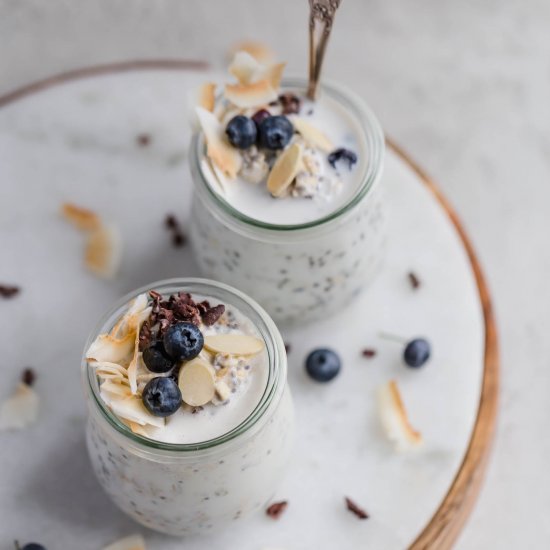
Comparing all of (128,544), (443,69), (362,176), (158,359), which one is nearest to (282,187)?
(362,176)

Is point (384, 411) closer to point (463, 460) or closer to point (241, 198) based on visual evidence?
point (463, 460)

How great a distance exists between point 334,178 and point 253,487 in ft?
1.57

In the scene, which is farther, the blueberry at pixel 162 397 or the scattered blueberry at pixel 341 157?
the scattered blueberry at pixel 341 157

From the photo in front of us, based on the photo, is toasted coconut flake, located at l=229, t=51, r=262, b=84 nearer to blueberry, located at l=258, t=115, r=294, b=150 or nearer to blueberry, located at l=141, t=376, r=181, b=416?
blueberry, located at l=258, t=115, r=294, b=150

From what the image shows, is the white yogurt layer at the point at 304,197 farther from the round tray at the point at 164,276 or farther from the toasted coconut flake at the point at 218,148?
the round tray at the point at 164,276

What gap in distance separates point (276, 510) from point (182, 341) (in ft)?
1.31

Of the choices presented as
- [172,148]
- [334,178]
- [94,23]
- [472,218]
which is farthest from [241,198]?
[94,23]

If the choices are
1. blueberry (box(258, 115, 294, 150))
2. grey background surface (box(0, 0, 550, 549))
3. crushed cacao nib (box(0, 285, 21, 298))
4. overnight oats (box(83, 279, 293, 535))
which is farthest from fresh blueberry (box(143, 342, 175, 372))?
grey background surface (box(0, 0, 550, 549))

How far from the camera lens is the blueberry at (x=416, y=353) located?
1701 mm

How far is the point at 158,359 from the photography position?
4.37 ft

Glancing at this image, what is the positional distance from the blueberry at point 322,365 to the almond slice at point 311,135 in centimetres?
33

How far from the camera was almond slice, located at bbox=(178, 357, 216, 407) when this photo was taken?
132cm

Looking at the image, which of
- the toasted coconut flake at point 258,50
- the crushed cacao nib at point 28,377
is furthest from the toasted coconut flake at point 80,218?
the toasted coconut flake at point 258,50

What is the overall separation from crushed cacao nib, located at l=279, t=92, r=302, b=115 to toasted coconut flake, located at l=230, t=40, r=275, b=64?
2.12 ft
